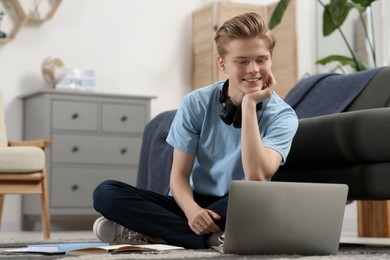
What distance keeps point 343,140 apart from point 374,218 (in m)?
1.30

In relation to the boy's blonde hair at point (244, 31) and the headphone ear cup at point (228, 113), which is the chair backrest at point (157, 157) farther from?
the boy's blonde hair at point (244, 31)

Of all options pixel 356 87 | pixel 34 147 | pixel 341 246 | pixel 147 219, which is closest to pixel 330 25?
pixel 356 87

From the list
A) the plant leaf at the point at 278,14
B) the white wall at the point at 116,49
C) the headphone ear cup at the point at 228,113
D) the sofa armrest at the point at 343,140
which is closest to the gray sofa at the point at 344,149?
the sofa armrest at the point at 343,140

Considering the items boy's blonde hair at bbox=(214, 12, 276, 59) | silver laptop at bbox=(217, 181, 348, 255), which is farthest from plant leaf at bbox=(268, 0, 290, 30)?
silver laptop at bbox=(217, 181, 348, 255)

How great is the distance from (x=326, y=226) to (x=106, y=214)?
669 mm

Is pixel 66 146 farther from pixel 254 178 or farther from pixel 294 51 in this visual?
pixel 254 178

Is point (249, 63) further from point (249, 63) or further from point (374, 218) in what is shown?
point (374, 218)

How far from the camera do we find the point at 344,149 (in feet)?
8.45

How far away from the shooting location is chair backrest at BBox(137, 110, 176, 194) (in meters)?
3.06

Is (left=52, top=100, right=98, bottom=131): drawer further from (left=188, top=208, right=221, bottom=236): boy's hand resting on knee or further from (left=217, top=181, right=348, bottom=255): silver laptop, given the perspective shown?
(left=217, top=181, right=348, bottom=255): silver laptop

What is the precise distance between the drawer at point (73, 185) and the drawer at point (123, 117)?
0.94 ft

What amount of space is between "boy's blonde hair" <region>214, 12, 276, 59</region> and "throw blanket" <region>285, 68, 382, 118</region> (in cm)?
118

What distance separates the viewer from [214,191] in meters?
2.26

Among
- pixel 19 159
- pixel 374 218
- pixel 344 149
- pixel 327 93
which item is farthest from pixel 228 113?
pixel 19 159
